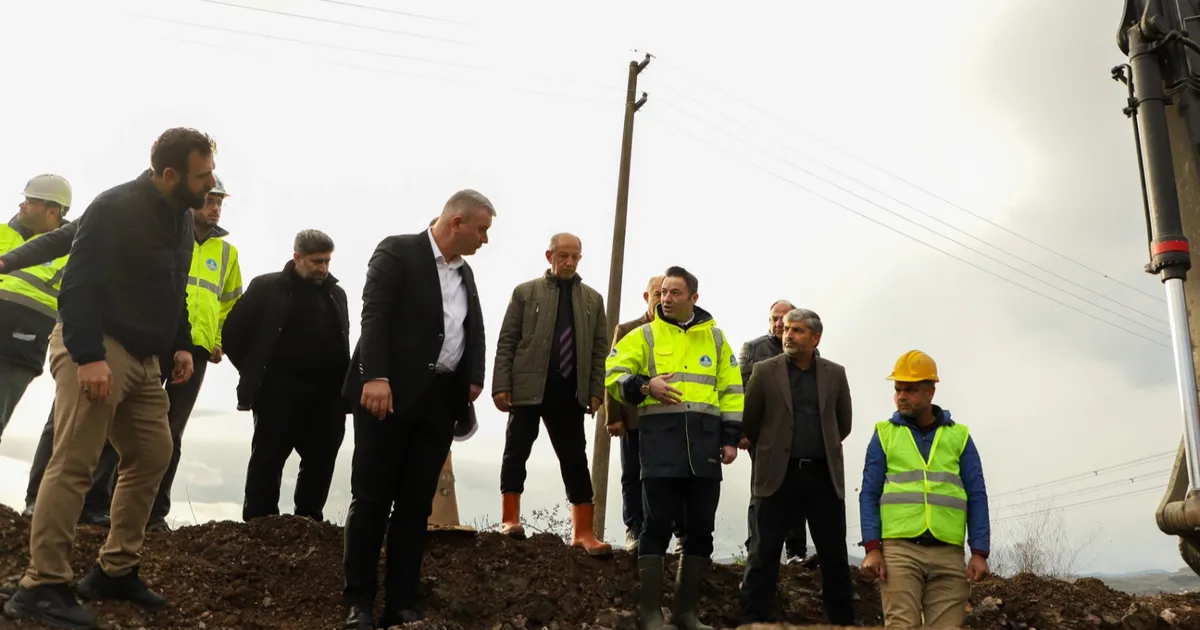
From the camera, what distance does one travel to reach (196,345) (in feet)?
23.0

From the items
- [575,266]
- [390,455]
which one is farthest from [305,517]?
[575,266]

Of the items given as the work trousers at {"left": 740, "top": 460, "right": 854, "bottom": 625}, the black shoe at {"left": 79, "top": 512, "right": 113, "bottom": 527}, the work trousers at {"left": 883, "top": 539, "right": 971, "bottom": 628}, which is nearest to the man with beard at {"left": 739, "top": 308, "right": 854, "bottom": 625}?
the work trousers at {"left": 740, "top": 460, "right": 854, "bottom": 625}

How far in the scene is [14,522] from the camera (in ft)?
21.4

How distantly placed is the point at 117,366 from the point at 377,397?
4.17ft

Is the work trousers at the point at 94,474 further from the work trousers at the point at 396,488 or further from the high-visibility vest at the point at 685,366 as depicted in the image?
the high-visibility vest at the point at 685,366

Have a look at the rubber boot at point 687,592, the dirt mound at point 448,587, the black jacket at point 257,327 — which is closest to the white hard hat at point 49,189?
the black jacket at point 257,327

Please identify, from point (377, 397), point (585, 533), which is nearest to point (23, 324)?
point (377, 397)

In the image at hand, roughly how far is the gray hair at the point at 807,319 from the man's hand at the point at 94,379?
13.6ft

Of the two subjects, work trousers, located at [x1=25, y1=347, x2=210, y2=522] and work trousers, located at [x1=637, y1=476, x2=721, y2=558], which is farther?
work trousers, located at [x1=25, y1=347, x2=210, y2=522]

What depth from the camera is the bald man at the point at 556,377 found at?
22.9ft

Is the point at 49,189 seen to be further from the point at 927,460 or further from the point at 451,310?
the point at 927,460

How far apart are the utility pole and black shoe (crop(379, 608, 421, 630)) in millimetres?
7367

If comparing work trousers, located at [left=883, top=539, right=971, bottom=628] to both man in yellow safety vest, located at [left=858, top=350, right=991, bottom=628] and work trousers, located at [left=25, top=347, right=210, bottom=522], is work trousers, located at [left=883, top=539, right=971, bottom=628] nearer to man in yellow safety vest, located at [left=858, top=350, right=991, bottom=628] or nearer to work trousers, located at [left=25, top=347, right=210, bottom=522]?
man in yellow safety vest, located at [left=858, top=350, right=991, bottom=628]

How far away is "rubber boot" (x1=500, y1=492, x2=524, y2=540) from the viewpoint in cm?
725
